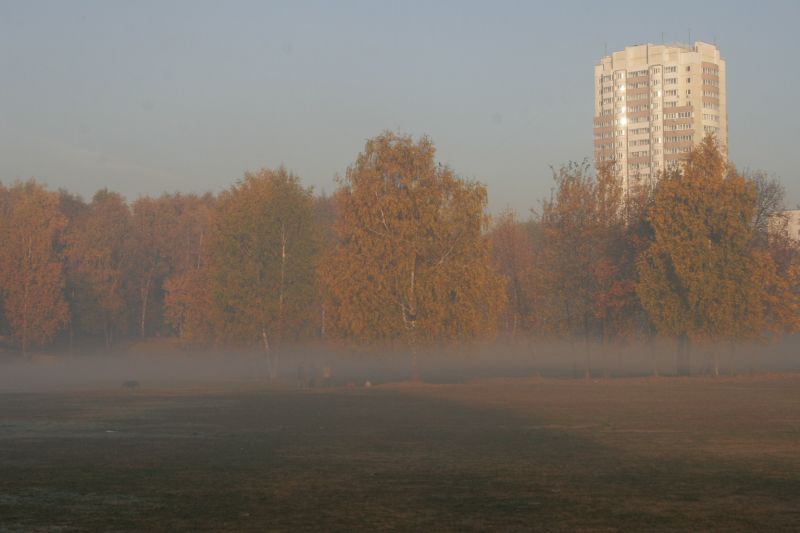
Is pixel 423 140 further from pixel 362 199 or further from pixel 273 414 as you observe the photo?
pixel 273 414

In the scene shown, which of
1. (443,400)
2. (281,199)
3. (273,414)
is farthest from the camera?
(281,199)

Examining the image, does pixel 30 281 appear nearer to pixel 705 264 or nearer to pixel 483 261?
pixel 483 261

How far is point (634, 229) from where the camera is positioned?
7456 centimetres

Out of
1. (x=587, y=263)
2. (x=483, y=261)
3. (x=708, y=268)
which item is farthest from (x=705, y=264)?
(x=483, y=261)

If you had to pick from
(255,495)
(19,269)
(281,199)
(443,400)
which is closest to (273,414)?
(443,400)

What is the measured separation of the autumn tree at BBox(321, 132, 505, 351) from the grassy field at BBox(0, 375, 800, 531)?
70.7ft

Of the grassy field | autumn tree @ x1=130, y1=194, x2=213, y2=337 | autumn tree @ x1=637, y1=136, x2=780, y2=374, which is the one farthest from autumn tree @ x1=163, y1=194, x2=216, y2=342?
the grassy field

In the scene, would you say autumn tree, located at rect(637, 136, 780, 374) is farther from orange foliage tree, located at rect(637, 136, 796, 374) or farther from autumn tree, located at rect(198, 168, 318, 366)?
autumn tree, located at rect(198, 168, 318, 366)

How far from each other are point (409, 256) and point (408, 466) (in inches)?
1762

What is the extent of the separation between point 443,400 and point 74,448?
2524cm

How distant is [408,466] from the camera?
23.0 m

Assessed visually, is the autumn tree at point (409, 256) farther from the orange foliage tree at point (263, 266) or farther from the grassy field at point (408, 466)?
the grassy field at point (408, 466)

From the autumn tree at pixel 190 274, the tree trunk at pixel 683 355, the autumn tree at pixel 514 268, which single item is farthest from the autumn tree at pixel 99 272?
the tree trunk at pixel 683 355

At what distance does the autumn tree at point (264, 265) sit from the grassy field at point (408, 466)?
38.4m
